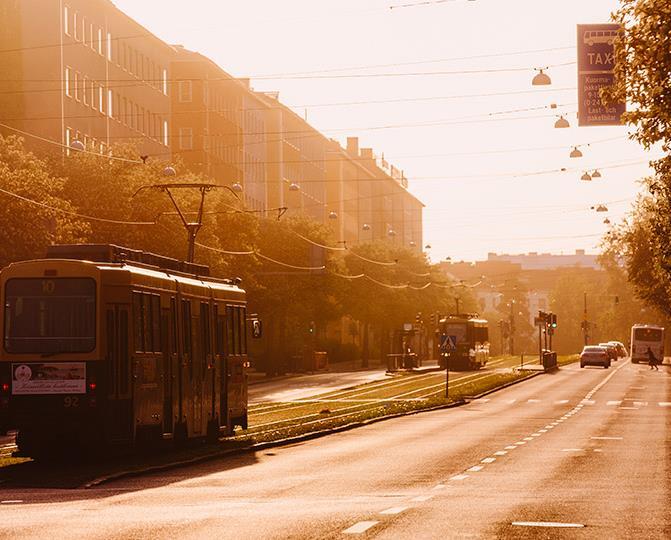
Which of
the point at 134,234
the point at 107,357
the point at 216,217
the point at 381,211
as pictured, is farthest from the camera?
the point at 381,211

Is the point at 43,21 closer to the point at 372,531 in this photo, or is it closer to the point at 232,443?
the point at 232,443

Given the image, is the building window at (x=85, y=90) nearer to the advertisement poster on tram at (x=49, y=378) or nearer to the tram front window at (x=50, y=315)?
the tram front window at (x=50, y=315)

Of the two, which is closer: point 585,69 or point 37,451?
point 37,451

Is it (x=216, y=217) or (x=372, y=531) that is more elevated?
(x=216, y=217)

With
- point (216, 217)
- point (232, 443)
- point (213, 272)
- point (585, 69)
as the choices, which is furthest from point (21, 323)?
point (216, 217)

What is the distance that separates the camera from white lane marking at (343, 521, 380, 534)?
46.4 feet

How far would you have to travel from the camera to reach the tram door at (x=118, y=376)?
24797 mm

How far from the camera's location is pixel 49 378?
81.4 feet

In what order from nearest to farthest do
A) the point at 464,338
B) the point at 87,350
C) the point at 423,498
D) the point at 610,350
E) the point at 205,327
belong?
the point at 423,498, the point at 87,350, the point at 205,327, the point at 464,338, the point at 610,350

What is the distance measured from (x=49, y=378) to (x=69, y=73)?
6115 cm

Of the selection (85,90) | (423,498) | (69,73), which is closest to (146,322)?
(423,498)

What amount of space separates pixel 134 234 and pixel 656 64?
1780 inches

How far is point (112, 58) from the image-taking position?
92312mm

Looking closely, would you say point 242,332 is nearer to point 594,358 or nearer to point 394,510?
point 394,510
